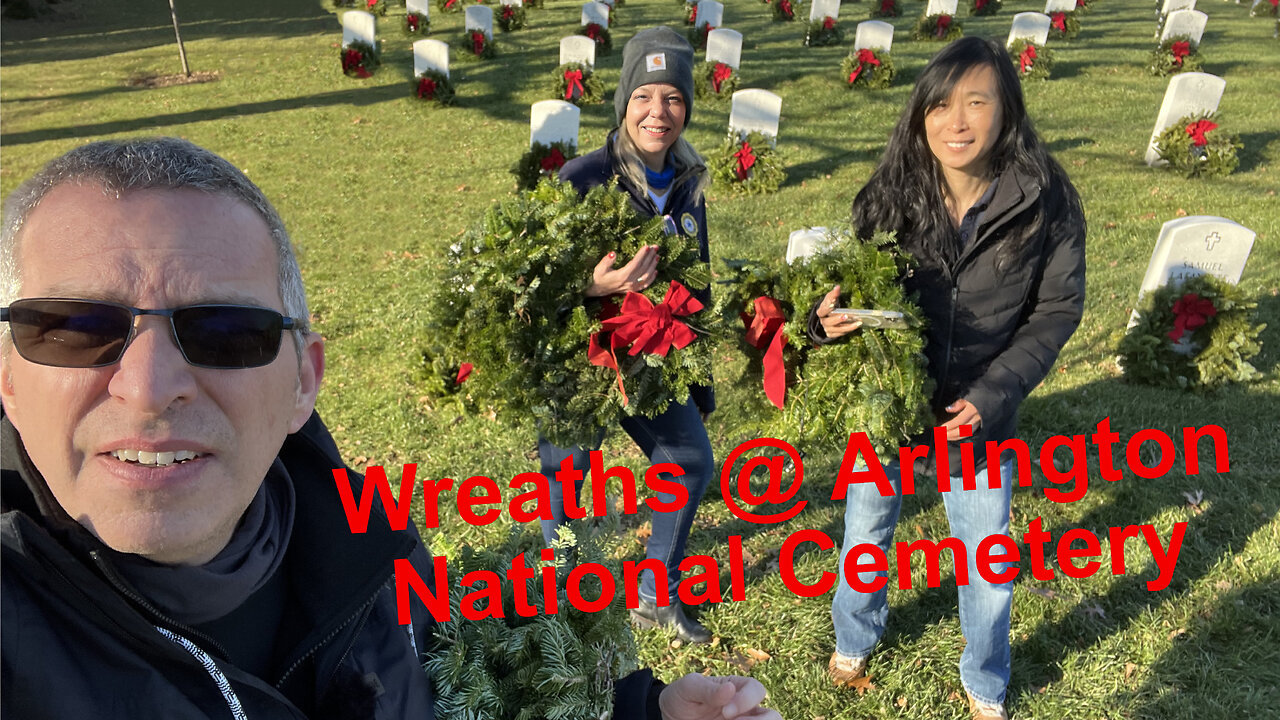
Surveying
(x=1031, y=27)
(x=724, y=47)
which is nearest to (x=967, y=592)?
(x=724, y=47)

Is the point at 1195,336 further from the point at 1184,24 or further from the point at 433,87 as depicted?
the point at 1184,24

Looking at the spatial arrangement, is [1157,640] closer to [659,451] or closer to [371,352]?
[659,451]

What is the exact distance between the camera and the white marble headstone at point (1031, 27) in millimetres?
14086

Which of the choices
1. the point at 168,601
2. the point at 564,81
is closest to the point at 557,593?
the point at 168,601

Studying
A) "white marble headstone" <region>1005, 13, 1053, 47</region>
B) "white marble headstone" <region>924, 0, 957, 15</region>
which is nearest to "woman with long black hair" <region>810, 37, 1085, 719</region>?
"white marble headstone" <region>1005, 13, 1053, 47</region>

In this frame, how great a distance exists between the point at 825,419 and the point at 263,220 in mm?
2102

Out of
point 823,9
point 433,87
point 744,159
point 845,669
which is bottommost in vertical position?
point 845,669

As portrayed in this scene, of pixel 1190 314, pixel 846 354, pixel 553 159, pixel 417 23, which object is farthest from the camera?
pixel 417 23

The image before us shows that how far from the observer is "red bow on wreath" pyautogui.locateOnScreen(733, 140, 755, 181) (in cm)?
987

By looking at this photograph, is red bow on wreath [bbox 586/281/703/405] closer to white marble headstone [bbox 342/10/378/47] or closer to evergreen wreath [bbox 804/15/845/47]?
white marble headstone [bbox 342/10/378/47]

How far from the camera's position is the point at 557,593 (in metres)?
1.74

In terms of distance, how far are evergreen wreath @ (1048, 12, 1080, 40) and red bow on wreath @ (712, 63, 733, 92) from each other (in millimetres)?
8523

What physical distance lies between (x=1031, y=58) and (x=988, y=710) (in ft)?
45.2

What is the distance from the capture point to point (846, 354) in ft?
9.05
